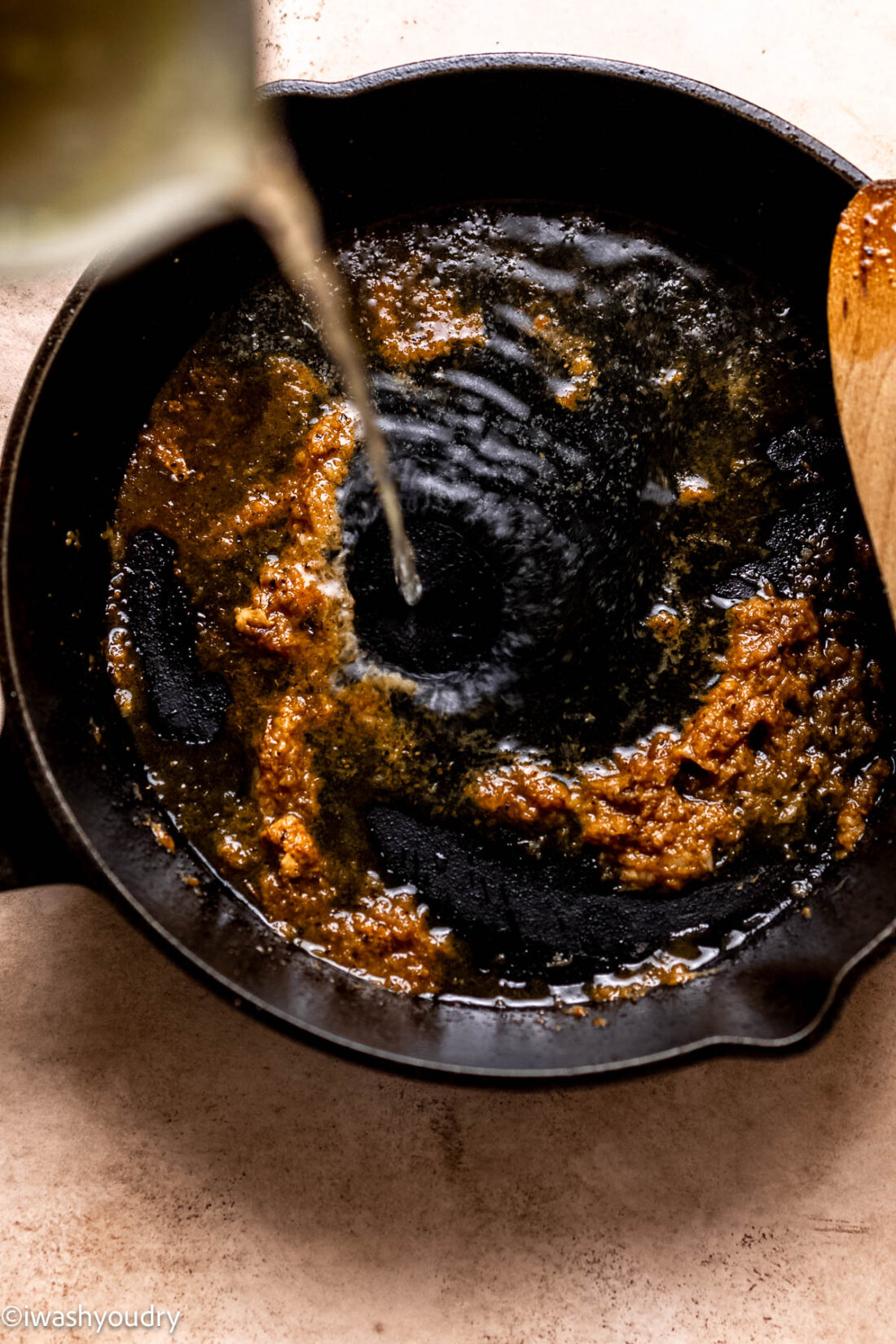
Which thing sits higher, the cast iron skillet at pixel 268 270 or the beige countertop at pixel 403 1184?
the cast iron skillet at pixel 268 270

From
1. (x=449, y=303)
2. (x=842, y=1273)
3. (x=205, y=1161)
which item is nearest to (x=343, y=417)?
(x=449, y=303)

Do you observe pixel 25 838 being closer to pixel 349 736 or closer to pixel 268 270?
pixel 349 736

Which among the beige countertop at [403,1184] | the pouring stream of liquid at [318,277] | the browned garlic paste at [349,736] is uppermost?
the pouring stream of liquid at [318,277]

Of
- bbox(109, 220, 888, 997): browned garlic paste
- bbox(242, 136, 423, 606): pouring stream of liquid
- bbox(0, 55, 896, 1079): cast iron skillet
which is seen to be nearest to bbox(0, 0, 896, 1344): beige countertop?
bbox(0, 55, 896, 1079): cast iron skillet

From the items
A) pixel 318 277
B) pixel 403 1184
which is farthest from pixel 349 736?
pixel 318 277

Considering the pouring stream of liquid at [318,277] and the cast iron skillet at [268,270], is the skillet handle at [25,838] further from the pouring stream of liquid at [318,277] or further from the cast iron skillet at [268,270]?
the pouring stream of liquid at [318,277]

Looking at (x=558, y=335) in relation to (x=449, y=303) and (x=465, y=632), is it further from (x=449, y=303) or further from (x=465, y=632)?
(x=465, y=632)

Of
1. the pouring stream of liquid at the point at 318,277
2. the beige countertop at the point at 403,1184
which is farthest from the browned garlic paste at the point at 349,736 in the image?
the beige countertop at the point at 403,1184

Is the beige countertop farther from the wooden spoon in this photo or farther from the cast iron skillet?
the wooden spoon
